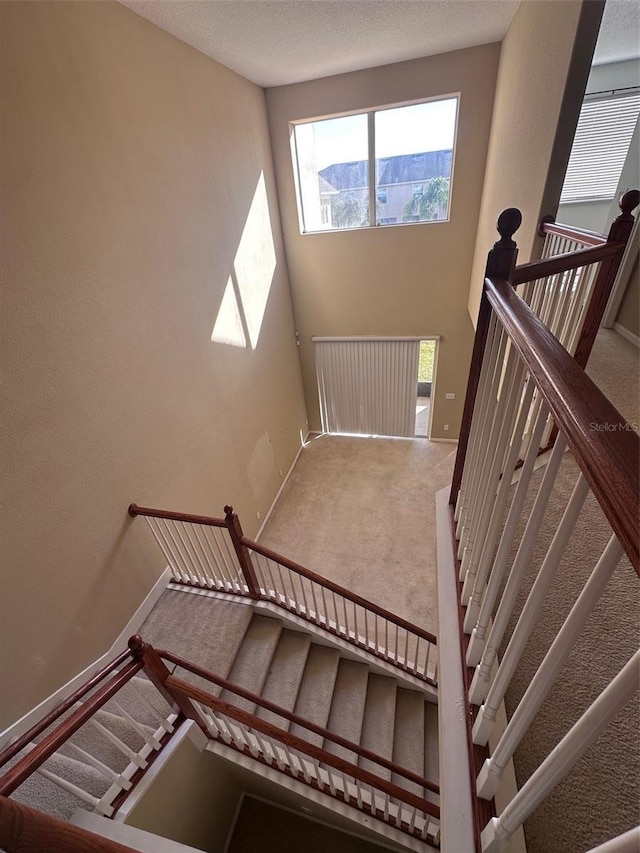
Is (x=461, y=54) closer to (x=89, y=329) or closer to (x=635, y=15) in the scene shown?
(x=635, y=15)

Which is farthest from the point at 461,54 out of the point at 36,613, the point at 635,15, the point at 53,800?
the point at 53,800

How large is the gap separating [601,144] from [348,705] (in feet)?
21.5

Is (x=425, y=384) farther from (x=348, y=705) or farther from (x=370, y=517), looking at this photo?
(x=348, y=705)

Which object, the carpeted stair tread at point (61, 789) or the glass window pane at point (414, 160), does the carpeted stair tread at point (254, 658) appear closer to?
the carpeted stair tread at point (61, 789)

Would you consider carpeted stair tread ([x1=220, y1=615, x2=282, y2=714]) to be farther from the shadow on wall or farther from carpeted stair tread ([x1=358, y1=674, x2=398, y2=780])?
the shadow on wall

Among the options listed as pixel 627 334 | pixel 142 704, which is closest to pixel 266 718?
pixel 142 704

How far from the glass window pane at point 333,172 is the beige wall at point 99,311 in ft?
4.04

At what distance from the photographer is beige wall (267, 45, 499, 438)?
13.3 feet

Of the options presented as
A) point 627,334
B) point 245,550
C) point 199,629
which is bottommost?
point 199,629

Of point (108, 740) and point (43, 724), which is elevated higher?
point (43, 724)

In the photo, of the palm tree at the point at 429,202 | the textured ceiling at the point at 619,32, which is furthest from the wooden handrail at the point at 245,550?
the textured ceiling at the point at 619,32

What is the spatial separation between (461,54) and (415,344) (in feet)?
10.7

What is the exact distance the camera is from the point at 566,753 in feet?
1.83

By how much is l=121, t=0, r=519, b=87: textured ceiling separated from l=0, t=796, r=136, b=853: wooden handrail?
4006 mm
